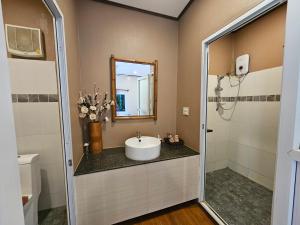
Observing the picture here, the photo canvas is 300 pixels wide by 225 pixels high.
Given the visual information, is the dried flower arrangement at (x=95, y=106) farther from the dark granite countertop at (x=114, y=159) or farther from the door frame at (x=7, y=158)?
the door frame at (x=7, y=158)

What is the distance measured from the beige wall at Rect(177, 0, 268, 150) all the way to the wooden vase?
1066 millimetres

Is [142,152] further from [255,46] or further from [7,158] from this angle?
[255,46]

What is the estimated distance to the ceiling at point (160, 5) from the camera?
160cm

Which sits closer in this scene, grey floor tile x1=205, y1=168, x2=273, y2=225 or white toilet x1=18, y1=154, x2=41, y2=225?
white toilet x1=18, y1=154, x2=41, y2=225

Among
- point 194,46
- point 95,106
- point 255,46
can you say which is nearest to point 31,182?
point 95,106

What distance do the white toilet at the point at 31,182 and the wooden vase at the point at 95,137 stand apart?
48cm

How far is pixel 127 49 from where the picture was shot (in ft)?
5.62

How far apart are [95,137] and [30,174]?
1.95 ft

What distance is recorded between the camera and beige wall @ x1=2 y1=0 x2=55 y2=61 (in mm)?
1013

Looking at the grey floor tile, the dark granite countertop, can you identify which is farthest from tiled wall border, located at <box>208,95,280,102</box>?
the grey floor tile

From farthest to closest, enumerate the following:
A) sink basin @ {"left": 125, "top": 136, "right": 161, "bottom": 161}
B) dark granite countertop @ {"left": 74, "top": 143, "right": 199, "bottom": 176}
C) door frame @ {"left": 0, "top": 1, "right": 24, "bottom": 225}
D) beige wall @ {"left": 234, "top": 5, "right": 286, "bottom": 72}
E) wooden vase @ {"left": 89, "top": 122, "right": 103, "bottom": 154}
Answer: beige wall @ {"left": 234, "top": 5, "right": 286, "bottom": 72}, wooden vase @ {"left": 89, "top": 122, "right": 103, "bottom": 154}, sink basin @ {"left": 125, "top": 136, "right": 161, "bottom": 161}, dark granite countertop @ {"left": 74, "top": 143, "right": 199, "bottom": 176}, door frame @ {"left": 0, "top": 1, "right": 24, "bottom": 225}

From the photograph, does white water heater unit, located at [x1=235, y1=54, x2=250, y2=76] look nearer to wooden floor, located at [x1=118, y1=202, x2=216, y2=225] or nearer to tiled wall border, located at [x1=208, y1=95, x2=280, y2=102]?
tiled wall border, located at [x1=208, y1=95, x2=280, y2=102]

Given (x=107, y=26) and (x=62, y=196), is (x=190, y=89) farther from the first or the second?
(x=62, y=196)

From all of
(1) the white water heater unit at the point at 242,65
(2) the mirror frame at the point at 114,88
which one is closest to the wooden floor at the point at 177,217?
(2) the mirror frame at the point at 114,88
